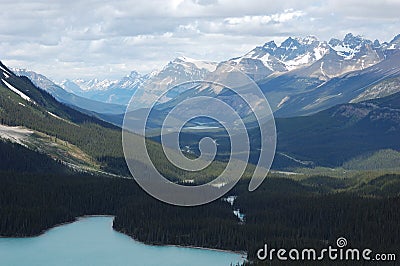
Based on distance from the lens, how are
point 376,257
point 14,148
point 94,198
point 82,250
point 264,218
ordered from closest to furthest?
point 376,257, point 82,250, point 264,218, point 94,198, point 14,148

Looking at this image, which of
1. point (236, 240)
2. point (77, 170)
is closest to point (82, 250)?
point (236, 240)

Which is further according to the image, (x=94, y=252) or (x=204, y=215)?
(x=204, y=215)

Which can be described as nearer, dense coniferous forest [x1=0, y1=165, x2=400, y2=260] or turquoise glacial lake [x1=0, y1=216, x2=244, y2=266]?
turquoise glacial lake [x1=0, y1=216, x2=244, y2=266]

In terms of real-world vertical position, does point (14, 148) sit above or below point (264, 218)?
above

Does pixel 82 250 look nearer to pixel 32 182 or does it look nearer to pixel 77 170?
pixel 32 182

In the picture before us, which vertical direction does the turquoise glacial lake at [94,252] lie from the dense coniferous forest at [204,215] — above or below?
below

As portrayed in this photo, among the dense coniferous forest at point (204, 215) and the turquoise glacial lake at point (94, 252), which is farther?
the dense coniferous forest at point (204, 215)

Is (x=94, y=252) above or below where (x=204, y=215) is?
below

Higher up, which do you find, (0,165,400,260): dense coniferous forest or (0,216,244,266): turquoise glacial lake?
(0,165,400,260): dense coniferous forest
